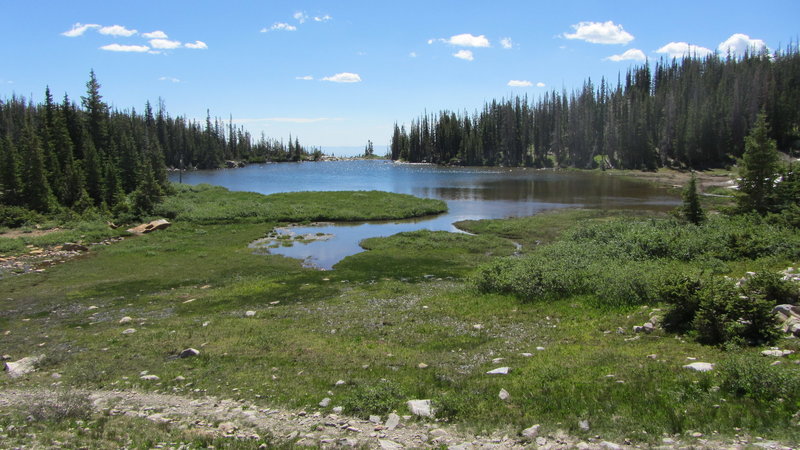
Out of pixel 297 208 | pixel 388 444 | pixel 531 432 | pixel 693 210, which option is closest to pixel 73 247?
pixel 297 208

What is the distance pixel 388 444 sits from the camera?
8.32m

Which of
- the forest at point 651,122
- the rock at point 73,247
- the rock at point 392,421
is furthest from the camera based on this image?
the forest at point 651,122

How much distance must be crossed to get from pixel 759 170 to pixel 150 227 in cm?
4925

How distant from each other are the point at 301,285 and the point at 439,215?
3406 cm

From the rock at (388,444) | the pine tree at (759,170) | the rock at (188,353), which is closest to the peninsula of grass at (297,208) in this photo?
the pine tree at (759,170)

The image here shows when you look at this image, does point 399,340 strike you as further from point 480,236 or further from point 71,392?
point 480,236

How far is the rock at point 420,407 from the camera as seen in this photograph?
9.44 metres

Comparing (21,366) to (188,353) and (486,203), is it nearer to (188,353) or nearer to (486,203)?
(188,353)

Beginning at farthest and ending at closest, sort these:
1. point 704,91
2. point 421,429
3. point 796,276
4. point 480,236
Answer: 1. point 704,91
2. point 480,236
3. point 796,276
4. point 421,429

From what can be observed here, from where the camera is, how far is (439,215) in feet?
189

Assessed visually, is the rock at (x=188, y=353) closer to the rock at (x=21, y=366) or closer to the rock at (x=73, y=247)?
the rock at (x=21, y=366)

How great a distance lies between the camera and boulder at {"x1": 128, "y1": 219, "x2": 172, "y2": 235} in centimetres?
4469

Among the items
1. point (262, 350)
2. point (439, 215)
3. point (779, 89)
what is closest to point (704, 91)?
point (779, 89)

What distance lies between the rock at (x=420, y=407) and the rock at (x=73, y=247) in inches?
1412
